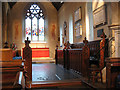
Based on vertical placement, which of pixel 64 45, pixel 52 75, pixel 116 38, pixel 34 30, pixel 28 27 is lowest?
pixel 52 75

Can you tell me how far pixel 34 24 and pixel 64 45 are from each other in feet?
23.2

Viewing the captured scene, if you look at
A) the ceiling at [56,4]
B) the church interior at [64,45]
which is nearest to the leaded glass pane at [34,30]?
the church interior at [64,45]

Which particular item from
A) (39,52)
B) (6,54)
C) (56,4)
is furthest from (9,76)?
(56,4)

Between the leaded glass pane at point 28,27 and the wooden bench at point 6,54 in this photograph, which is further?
the leaded glass pane at point 28,27

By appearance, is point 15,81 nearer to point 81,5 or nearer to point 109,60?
point 109,60

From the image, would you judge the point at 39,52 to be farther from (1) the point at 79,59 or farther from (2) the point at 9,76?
(2) the point at 9,76

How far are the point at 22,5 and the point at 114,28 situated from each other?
1057 cm

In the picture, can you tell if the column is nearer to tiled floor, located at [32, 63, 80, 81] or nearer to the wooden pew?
the wooden pew

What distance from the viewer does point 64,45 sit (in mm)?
7977

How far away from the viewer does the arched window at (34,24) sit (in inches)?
555

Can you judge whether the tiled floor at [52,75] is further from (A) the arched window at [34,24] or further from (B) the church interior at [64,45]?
(A) the arched window at [34,24]

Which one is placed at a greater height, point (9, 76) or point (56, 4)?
point (56, 4)

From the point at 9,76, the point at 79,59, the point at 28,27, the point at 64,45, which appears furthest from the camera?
the point at 28,27

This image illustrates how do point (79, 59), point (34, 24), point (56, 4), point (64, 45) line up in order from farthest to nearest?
point (34, 24), point (56, 4), point (64, 45), point (79, 59)
